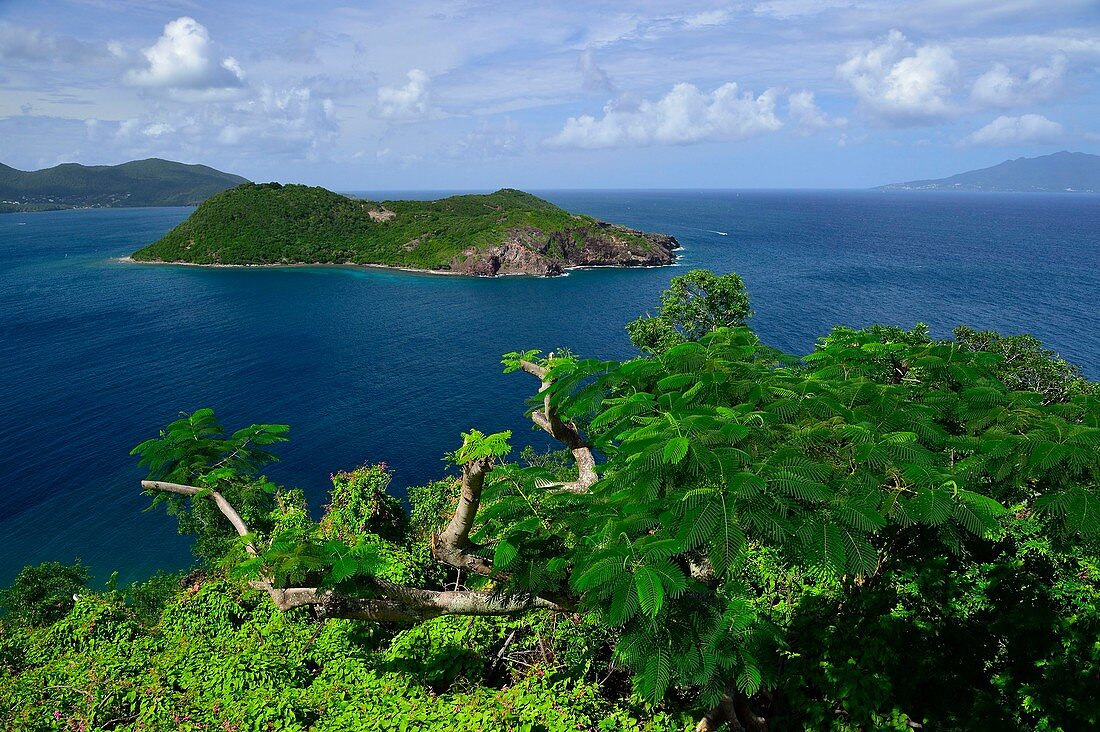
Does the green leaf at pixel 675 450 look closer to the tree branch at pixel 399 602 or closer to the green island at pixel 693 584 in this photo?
the green island at pixel 693 584

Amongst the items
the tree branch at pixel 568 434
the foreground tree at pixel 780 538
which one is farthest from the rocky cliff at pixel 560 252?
the foreground tree at pixel 780 538

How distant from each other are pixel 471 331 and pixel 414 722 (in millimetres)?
67845

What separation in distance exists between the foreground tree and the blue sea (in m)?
32.6

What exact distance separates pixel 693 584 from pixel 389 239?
5377 inches

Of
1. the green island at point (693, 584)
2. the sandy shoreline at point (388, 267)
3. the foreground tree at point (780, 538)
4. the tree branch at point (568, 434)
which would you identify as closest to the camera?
the foreground tree at point (780, 538)

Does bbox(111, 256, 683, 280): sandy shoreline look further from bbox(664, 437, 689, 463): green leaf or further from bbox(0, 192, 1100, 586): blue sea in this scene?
bbox(664, 437, 689, 463): green leaf

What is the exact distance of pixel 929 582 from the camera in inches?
336

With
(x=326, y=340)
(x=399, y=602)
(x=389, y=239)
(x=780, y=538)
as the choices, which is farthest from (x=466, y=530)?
(x=389, y=239)

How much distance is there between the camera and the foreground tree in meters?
5.44

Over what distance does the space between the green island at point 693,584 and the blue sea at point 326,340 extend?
28.1 metres

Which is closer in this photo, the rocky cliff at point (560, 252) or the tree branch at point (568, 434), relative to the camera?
the tree branch at point (568, 434)

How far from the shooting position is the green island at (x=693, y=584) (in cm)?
570

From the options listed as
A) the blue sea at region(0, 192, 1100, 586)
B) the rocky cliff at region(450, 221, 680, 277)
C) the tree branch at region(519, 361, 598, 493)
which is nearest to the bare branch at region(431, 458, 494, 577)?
the tree branch at region(519, 361, 598, 493)

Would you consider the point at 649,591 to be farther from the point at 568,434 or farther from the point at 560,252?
the point at 560,252
